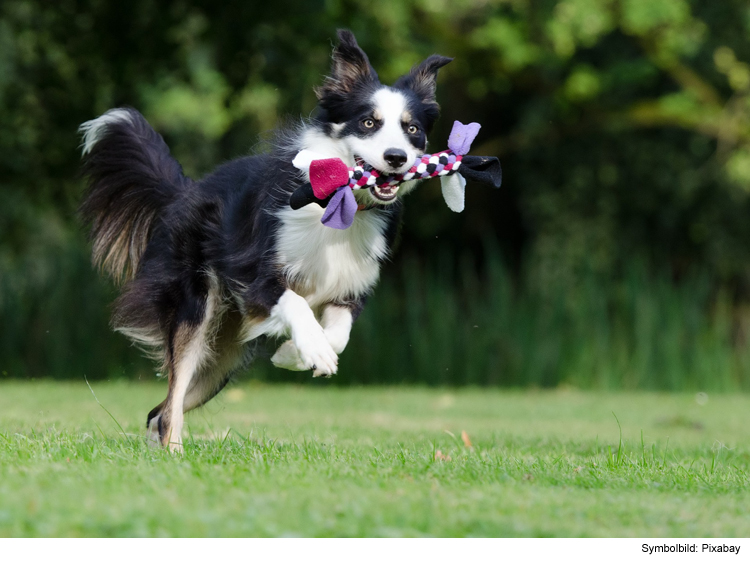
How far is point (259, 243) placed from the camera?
5.59m

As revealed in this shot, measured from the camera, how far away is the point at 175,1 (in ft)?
39.2

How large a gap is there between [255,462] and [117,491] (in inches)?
34.1

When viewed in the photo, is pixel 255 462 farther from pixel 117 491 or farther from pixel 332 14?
pixel 332 14

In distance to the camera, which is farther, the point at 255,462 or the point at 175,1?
the point at 175,1

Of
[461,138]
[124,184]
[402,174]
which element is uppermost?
[461,138]

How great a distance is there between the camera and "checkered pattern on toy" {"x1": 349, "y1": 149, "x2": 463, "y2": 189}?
518cm

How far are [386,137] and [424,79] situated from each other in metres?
0.69

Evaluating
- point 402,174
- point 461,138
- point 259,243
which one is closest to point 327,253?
point 259,243

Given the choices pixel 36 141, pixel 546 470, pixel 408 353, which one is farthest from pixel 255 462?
pixel 36 141

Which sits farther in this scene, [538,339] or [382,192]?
[538,339]

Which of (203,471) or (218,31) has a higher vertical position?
(218,31)

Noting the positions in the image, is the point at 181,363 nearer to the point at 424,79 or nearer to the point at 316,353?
the point at 316,353

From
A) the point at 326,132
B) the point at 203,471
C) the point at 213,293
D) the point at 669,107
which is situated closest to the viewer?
the point at 203,471

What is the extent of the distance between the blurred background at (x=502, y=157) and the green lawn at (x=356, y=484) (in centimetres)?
506
